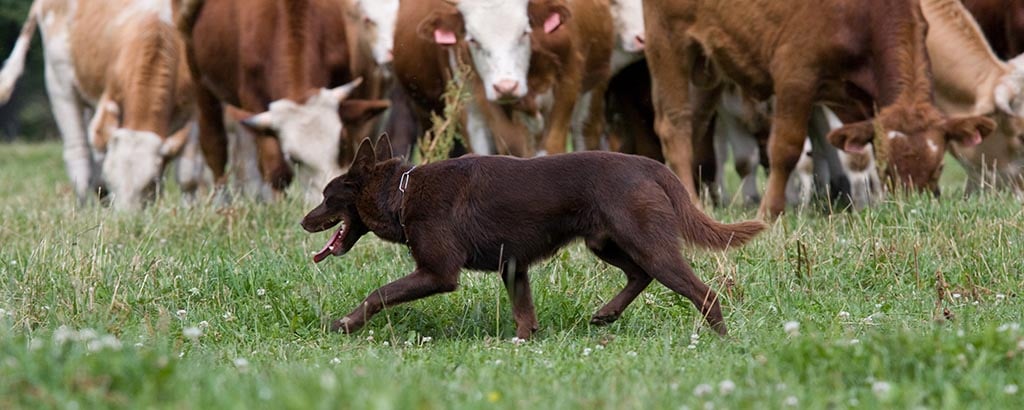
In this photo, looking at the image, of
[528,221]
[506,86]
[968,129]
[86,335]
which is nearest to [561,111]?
[506,86]

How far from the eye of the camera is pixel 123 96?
12812mm

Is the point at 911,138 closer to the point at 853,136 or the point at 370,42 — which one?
the point at 853,136

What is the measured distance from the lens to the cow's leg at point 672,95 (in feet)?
36.2

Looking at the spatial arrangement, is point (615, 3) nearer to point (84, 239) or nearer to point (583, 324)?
point (84, 239)

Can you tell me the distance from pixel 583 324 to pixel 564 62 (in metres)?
5.09

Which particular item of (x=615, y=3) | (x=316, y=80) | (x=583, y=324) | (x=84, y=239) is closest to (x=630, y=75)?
(x=615, y=3)

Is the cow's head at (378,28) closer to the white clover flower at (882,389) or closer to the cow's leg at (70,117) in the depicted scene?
the cow's leg at (70,117)

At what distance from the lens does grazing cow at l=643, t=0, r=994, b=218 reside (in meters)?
9.60

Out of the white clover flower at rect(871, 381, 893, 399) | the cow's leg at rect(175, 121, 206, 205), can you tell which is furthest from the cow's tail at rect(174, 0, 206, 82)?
the white clover flower at rect(871, 381, 893, 399)

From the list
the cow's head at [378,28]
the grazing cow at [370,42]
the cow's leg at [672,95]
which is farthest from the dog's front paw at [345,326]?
the cow's head at [378,28]

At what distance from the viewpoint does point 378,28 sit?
12.9m

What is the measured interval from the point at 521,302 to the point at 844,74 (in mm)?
4295

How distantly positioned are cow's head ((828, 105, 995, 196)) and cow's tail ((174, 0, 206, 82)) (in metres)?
5.83

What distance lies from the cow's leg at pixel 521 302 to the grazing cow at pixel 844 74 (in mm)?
3761
